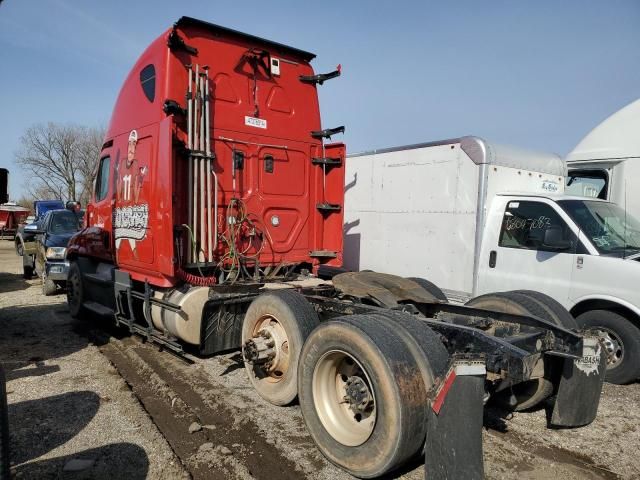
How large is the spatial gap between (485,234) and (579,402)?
333 cm

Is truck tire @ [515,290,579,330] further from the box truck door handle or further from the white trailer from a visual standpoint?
the white trailer

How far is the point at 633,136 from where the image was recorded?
720 centimetres

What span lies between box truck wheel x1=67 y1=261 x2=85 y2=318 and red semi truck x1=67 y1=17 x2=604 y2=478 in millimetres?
48

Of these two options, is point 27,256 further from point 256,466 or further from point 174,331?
point 256,466

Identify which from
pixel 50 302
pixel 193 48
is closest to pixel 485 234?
pixel 193 48

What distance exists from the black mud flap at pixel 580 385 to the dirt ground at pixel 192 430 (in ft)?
1.18

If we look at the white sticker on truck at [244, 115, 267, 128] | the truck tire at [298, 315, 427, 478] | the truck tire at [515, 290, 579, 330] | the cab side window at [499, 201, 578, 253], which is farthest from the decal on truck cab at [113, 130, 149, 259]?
the cab side window at [499, 201, 578, 253]

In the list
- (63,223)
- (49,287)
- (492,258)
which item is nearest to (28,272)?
(63,223)

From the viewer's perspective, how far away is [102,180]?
6840 millimetres

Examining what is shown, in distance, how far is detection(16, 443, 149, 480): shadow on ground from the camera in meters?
3.06

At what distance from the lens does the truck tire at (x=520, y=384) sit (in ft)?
12.8

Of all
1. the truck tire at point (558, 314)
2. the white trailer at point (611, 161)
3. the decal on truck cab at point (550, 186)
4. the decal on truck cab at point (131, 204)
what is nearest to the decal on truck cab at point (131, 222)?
the decal on truck cab at point (131, 204)

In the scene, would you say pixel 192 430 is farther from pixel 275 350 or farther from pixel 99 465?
pixel 275 350

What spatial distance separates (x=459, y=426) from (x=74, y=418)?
10.8 feet
